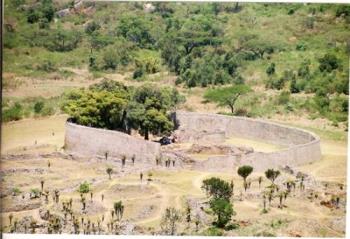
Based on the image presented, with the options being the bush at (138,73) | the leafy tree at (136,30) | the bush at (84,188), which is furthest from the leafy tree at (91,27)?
the bush at (84,188)

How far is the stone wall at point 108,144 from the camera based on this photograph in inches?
296

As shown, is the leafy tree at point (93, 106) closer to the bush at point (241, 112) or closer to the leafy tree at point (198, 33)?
the leafy tree at point (198, 33)

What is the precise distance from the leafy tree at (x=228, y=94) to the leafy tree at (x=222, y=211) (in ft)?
4.02

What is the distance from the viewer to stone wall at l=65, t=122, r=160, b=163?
751cm

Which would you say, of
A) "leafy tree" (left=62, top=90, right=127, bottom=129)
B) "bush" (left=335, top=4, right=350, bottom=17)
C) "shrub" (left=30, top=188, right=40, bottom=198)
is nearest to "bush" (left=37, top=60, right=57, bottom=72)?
"leafy tree" (left=62, top=90, right=127, bottom=129)

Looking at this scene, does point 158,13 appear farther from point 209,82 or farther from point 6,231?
point 6,231

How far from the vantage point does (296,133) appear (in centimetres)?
767

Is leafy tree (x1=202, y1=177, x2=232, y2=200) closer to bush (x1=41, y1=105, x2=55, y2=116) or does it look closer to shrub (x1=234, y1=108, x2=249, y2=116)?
shrub (x1=234, y1=108, x2=249, y2=116)

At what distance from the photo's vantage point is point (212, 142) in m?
7.75

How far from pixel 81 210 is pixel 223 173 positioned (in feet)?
5.19

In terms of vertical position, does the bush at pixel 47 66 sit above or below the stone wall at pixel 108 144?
above

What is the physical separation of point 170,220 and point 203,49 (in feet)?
6.58

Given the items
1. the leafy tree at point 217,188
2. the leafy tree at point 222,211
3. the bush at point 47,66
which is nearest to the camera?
the leafy tree at point 222,211

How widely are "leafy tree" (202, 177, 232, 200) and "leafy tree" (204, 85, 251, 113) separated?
3.24 feet
